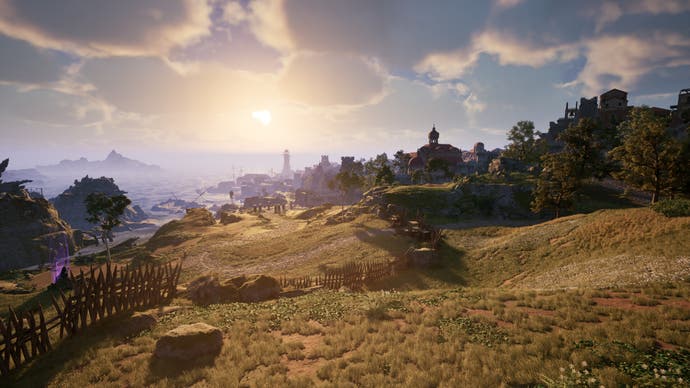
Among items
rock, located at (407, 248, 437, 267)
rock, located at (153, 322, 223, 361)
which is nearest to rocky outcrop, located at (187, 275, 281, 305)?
rock, located at (153, 322, 223, 361)

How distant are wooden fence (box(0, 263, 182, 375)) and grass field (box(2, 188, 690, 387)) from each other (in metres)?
0.66

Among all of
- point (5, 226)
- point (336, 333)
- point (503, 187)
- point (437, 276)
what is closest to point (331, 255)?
point (437, 276)

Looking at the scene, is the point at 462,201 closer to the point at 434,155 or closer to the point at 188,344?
the point at 188,344

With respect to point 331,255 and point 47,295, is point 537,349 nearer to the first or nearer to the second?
point 331,255

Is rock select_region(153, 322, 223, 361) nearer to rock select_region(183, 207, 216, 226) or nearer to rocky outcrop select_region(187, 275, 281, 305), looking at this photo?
rocky outcrop select_region(187, 275, 281, 305)

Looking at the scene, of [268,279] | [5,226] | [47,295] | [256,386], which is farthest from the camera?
[5,226]

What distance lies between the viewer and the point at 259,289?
19359mm

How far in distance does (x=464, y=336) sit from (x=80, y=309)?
667 inches

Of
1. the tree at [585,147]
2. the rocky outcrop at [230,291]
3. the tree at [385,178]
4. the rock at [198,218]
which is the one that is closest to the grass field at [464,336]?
the rocky outcrop at [230,291]

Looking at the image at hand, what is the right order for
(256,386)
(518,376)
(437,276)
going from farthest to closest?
(437,276)
(256,386)
(518,376)

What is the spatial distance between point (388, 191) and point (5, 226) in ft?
572

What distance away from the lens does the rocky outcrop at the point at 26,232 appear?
118 m

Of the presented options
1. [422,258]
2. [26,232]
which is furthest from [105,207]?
[26,232]

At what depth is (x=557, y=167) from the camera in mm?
37969
